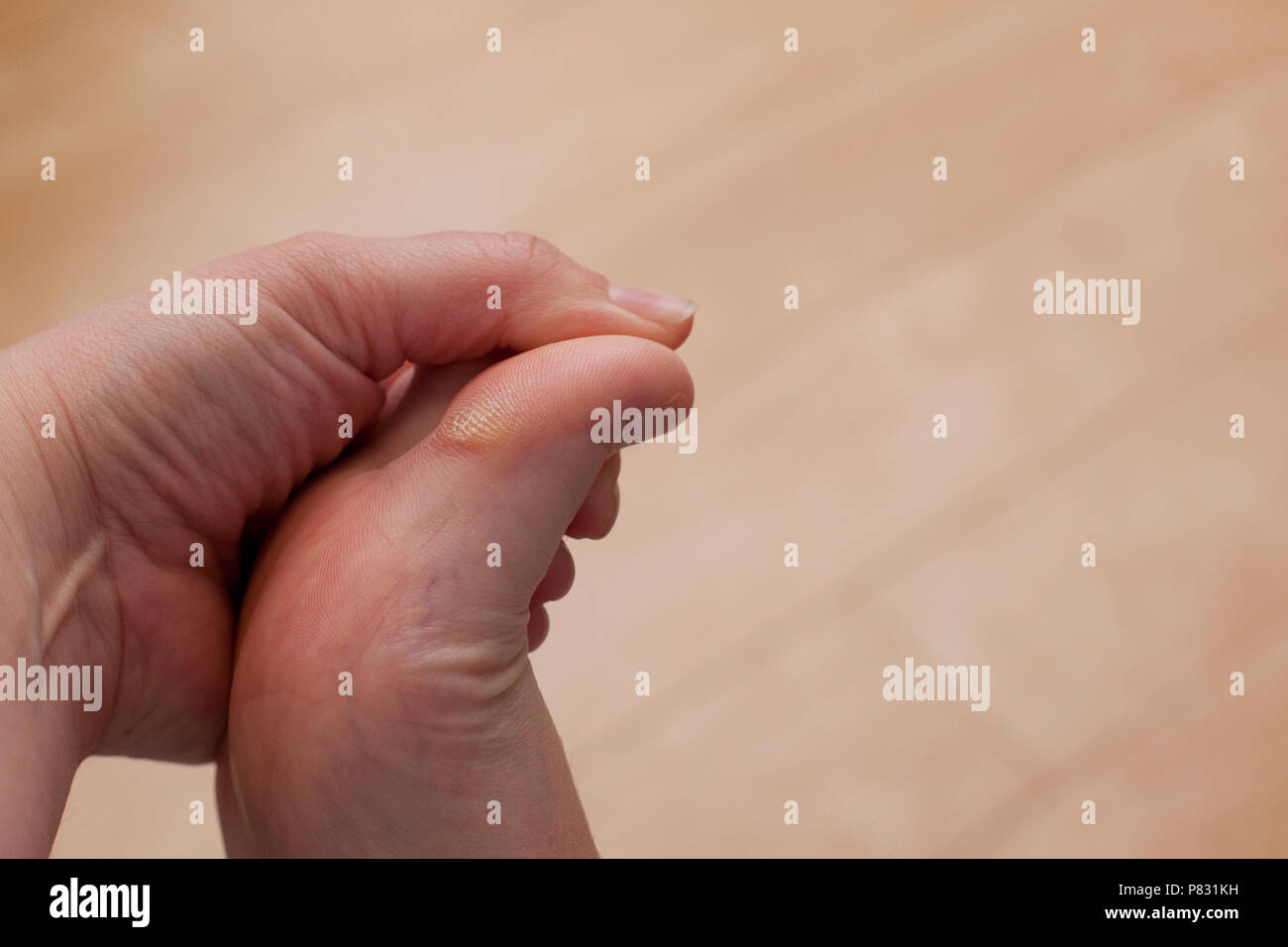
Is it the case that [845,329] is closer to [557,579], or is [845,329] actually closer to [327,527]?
[557,579]

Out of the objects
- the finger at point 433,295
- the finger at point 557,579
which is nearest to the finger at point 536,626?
the finger at point 557,579

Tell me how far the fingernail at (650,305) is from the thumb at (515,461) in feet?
0.30

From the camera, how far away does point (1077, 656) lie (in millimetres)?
1059

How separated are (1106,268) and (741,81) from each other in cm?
43

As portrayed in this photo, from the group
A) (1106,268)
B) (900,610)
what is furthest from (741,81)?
(900,610)

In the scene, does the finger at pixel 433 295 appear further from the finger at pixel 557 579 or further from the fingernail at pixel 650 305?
the finger at pixel 557 579

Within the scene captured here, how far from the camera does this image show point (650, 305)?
0.84m

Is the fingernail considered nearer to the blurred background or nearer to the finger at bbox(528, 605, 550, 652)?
the finger at bbox(528, 605, 550, 652)

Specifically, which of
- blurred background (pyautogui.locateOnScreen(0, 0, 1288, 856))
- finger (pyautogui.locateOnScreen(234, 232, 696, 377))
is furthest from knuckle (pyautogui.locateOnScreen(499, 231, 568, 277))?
blurred background (pyautogui.locateOnScreen(0, 0, 1288, 856))

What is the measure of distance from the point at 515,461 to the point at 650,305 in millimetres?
167

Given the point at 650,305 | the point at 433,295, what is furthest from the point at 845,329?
the point at 433,295

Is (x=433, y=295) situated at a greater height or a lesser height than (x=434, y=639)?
greater
